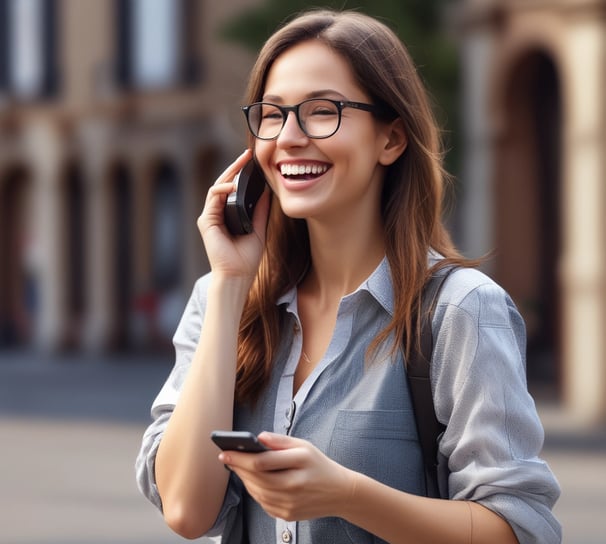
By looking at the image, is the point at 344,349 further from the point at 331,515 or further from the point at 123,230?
the point at 123,230

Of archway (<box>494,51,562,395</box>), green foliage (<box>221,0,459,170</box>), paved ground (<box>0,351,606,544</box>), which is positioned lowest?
paved ground (<box>0,351,606,544</box>)

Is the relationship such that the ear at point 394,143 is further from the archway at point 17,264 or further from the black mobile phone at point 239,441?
the archway at point 17,264

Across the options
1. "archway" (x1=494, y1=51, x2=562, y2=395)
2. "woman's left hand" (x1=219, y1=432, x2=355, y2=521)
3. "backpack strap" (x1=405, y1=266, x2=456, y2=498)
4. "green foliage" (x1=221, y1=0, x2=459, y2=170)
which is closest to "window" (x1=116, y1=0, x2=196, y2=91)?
"green foliage" (x1=221, y1=0, x2=459, y2=170)

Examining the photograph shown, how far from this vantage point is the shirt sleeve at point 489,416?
94.4 inches

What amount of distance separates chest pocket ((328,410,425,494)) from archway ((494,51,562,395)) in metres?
13.5

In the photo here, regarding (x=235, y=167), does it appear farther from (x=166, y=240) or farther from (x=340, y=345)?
(x=166, y=240)

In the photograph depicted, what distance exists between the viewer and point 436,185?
2.73 m

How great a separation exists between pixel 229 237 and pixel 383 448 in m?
0.61

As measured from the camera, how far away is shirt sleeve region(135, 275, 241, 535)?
2.63 metres

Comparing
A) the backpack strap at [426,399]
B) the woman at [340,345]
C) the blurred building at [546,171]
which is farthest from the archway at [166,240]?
the backpack strap at [426,399]

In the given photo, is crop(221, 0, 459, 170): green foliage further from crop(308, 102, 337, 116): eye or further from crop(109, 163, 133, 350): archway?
crop(308, 102, 337, 116): eye

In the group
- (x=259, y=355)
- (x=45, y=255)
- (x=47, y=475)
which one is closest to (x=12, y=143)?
(x=45, y=255)

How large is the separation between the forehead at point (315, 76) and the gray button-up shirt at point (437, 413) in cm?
37

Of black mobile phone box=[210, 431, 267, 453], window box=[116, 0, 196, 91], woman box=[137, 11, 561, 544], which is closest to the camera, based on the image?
black mobile phone box=[210, 431, 267, 453]
